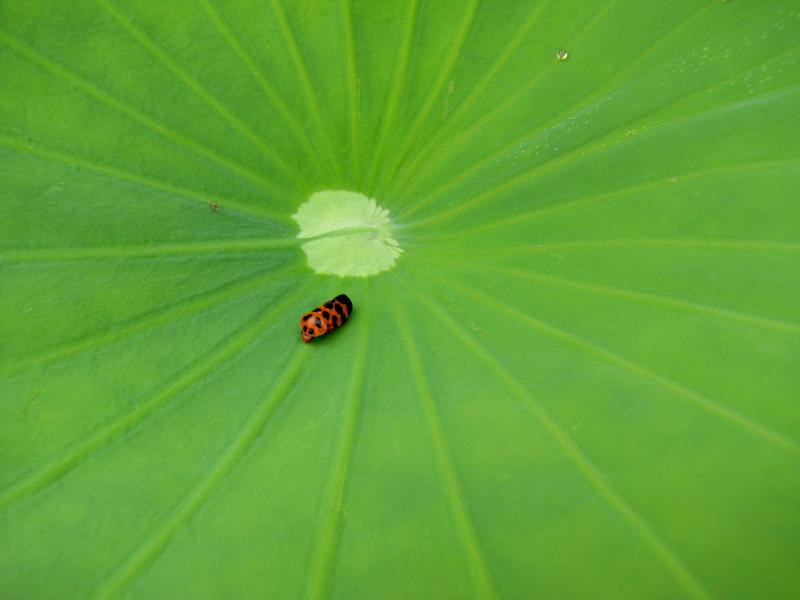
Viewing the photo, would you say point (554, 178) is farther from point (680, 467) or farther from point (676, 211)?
point (680, 467)

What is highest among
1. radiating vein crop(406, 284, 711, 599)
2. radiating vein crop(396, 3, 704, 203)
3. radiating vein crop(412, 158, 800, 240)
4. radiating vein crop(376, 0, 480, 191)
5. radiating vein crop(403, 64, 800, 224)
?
radiating vein crop(376, 0, 480, 191)

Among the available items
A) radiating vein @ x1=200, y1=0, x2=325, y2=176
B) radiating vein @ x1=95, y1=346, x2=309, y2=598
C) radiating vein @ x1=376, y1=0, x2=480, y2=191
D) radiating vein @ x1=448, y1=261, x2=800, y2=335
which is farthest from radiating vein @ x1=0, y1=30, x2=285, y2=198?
radiating vein @ x1=448, y1=261, x2=800, y2=335

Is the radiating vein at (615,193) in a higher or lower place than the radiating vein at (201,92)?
lower

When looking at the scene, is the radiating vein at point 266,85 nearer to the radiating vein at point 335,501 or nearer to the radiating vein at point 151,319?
the radiating vein at point 151,319

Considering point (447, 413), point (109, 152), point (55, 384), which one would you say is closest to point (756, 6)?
point (447, 413)

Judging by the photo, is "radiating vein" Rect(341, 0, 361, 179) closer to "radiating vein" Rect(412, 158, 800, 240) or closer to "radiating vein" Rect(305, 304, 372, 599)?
"radiating vein" Rect(412, 158, 800, 240)

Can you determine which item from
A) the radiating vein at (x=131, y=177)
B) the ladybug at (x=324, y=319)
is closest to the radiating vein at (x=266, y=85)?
the radiating vein at (x=131, y=177)
